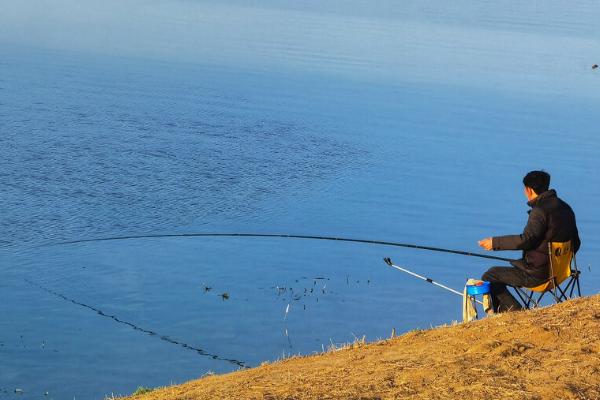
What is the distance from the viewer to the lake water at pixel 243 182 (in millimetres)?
10969

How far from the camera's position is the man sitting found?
8.23m

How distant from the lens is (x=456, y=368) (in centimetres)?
636

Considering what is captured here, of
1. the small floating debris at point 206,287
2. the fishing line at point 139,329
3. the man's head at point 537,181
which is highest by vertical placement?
the man's head at point 537,181

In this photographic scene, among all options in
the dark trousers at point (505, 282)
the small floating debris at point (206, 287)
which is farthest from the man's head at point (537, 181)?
the small floating debris at point (206, 287)

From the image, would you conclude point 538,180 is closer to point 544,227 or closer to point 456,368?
point 544,227

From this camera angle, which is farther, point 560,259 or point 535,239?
point 560,259

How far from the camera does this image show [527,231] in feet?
27.1

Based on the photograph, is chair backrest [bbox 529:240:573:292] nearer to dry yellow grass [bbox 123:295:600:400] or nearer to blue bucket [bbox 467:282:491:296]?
blue bucket [bbox 467:282:491:296]

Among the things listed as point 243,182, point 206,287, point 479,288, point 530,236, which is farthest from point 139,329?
point 243,182

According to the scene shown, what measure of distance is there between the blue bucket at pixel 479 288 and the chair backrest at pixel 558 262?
1.37 feet

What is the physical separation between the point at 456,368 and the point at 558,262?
2388mm

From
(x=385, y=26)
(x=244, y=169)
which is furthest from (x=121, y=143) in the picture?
(x=385, y=26)

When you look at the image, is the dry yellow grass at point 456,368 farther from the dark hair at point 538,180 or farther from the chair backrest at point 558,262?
the dark hair at point 538,180

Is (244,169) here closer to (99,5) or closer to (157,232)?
(157,232)
